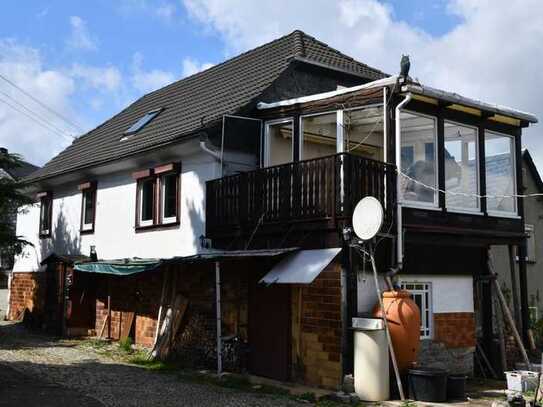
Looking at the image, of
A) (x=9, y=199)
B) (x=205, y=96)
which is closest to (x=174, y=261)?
(x=205, y=96)

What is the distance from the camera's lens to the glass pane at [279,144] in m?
14.8

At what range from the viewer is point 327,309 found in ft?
37.9

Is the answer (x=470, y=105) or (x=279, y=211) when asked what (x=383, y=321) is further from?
(x=470, y=105)

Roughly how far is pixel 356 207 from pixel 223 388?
3821 millimetres

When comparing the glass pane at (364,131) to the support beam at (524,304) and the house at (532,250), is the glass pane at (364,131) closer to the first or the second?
the support beam at (524,304)

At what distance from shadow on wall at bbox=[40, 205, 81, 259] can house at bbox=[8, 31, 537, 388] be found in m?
1.60

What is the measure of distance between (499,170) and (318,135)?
3.98 meters

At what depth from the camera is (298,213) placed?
483 inches

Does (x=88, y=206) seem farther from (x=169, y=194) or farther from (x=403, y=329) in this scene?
(x=403, y=329)

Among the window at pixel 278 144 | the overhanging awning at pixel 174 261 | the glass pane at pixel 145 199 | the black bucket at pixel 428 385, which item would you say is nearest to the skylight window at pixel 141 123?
the glass pane at pixel 145 199

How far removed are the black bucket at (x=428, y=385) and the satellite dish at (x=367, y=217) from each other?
229 centimetres

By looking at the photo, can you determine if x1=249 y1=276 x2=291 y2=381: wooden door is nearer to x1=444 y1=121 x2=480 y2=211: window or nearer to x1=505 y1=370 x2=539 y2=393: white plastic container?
x1=444 y1=121 x2=480 y2=211: window

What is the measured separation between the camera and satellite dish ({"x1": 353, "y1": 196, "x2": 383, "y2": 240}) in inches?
413

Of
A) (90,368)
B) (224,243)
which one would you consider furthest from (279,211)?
(90,368)
